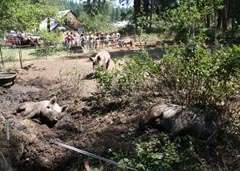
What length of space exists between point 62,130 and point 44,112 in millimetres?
842

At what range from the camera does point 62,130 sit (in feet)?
26.2

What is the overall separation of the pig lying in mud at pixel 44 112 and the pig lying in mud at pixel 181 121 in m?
2.71

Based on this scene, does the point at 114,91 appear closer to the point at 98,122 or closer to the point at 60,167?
the point at 98,122

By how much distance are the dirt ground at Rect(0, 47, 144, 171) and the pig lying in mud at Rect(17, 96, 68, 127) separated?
172mm

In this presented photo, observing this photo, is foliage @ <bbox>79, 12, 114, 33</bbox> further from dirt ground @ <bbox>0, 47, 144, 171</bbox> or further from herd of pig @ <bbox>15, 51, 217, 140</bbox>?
herd of pig @ <bbox>15, 51, 217, 140</bbox>

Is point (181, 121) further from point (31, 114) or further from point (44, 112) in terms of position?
point (31, 114)

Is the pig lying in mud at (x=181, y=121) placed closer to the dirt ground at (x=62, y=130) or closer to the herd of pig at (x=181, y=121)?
the herd of pig at (x=181, y=121)

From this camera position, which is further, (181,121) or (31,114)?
(31,114)

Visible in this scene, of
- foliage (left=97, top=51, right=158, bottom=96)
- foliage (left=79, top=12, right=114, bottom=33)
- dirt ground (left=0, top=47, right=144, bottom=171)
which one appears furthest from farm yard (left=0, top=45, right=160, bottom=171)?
foliage (left=79, top=12, right=114, bottom=33)

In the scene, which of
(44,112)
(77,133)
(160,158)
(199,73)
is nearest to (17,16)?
(44,112)

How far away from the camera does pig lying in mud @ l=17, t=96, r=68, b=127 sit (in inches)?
336

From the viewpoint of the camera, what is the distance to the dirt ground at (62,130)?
20.8 ft

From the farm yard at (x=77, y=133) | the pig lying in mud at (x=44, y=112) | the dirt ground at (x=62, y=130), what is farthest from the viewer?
the pig lying in mud at (x=44, y=112)

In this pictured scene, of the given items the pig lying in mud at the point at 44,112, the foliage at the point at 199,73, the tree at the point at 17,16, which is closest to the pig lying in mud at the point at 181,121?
the foliage at the point at 199,73
